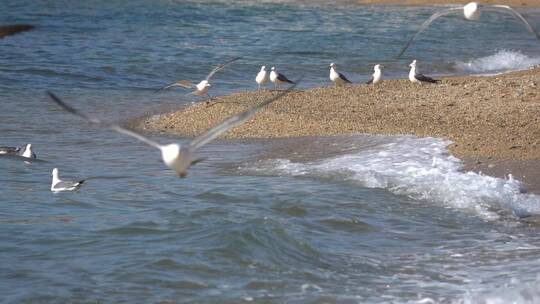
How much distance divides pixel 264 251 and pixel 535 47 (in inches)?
837

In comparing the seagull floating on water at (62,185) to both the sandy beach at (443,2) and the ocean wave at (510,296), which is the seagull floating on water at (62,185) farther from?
the sandy beach at (443,2)

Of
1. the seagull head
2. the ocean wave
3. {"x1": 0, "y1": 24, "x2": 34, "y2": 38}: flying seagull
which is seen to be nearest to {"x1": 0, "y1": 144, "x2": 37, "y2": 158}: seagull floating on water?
the seagull head

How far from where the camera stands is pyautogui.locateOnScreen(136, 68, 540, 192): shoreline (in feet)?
39.0

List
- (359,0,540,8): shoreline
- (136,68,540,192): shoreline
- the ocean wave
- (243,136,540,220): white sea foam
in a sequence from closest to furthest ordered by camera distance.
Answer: the ocean wave, (243,136,540,220): white sea foam, (136,68,540,192): shoreline, (359,0,540,8): shoreline

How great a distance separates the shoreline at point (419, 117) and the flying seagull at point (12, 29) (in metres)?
13.5

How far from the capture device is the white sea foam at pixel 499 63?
2394 centimetres

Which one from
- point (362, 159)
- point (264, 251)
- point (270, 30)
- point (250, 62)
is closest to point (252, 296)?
point (264, 251)

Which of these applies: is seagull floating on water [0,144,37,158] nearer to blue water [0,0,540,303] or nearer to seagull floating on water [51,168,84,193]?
blue water [0,0,540,303]

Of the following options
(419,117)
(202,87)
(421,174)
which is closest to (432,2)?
(202,87)

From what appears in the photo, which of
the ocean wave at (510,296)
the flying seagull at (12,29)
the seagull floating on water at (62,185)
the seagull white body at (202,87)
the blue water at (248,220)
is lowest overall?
the ocean wave at (510,296)

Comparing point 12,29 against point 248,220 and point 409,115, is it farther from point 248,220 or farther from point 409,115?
point 248,220

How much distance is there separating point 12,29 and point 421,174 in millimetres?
21534

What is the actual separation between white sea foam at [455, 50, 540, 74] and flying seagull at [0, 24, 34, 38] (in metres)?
12.9

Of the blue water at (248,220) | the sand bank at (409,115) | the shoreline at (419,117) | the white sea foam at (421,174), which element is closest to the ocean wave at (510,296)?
the blue water at (248,220)
